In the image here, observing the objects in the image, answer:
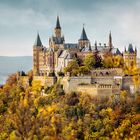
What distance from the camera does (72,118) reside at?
43.8 meters

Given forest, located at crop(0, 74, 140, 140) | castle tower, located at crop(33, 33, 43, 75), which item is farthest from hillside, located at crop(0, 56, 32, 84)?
forest, located at crop(0, 74, 140, 140)

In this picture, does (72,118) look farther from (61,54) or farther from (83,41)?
(83,41)

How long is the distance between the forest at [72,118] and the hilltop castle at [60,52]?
625 cm

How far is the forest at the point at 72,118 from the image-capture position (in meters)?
42.2

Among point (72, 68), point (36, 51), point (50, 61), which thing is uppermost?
point (36, 51)

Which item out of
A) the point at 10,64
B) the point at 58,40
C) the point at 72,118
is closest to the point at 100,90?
the point at 72,118

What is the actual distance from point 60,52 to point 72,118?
14559 mm

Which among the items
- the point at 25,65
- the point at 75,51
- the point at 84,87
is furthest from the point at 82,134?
the point at 25,65

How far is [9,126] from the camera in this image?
47.0m

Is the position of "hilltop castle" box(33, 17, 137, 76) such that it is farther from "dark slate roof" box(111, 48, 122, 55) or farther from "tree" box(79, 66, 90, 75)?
"tree" box(79, 66, 90, 75)

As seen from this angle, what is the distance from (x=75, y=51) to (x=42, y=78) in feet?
20.1

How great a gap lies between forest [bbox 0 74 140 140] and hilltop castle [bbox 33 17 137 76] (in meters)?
6.25

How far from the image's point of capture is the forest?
139 ft

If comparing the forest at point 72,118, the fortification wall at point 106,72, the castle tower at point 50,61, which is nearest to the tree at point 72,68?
the fortification wall at point 106,72
